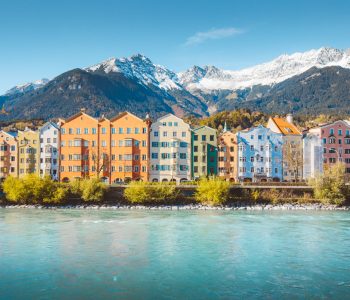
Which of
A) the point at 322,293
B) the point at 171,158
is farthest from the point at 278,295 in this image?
the point at 171,158

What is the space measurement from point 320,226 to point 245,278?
2620cm

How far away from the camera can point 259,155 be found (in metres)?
104

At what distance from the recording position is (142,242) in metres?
43.3

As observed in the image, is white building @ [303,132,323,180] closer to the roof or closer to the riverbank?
the roof

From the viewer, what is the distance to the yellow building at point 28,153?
10856cm

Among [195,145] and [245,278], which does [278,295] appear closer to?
[245,278]

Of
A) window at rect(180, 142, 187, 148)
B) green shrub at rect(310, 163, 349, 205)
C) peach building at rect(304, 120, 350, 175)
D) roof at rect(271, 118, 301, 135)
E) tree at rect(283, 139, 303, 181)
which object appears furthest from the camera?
peach building at rect(304, 120, 350, 175)

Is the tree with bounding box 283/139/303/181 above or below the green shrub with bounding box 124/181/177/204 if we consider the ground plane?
above

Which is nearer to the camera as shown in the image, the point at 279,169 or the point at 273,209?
the point at 273,209

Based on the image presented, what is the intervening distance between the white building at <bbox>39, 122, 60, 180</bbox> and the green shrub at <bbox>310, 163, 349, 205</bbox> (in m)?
56.9

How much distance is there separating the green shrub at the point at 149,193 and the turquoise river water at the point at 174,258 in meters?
16.8

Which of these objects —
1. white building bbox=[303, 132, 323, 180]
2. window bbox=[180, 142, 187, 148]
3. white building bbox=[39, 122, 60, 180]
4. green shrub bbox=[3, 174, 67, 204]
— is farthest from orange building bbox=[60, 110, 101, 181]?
white building bbox=[303, 132, 323, 180]

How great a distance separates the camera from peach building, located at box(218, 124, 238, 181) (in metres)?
103

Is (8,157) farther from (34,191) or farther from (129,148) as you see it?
(34,191)
